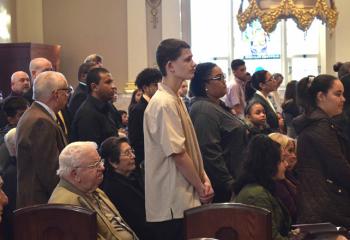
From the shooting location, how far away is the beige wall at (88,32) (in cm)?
929

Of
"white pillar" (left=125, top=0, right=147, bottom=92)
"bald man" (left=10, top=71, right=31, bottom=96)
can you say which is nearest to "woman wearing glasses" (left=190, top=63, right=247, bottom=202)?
"bald man" (left=10, top=71, right=31, bottom=96)

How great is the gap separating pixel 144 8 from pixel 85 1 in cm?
95

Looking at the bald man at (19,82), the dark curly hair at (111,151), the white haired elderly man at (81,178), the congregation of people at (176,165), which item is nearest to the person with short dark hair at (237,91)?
the bald man at (19,82)

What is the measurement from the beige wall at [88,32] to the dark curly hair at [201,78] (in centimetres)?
548

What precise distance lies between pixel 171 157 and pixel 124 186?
58 centimetres

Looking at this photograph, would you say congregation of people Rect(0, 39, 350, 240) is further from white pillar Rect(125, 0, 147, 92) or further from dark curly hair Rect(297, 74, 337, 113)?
white pillar Rect(125, 0, 147, 92)

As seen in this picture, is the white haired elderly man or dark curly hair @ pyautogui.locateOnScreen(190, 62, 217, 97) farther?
dark curly hair @ pyautogui.locateOnScreen(190, 62, 217, 97)

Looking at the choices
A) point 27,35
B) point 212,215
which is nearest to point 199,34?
point 27,35

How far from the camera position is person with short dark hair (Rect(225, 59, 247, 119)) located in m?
6.99

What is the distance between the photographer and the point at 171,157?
3094 millimetres

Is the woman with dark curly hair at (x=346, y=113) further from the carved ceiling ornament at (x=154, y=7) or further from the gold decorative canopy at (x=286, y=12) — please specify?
the carved ceiling ornament at (x=154, y=7)

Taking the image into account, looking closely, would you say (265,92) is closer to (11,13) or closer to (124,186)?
(124,186)

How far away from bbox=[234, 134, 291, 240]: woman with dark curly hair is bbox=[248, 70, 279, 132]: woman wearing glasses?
229 cm

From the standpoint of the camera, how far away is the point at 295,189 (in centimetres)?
362
